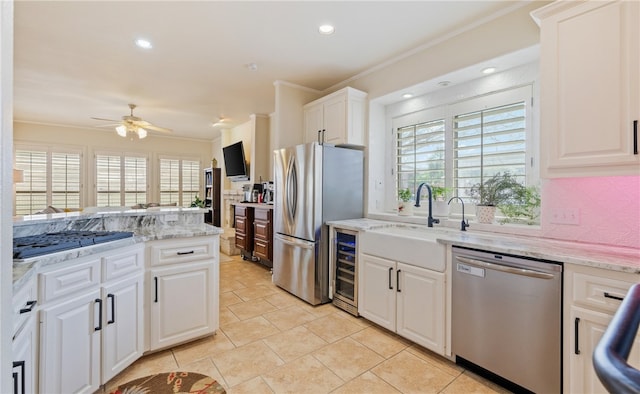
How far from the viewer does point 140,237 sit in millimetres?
2045

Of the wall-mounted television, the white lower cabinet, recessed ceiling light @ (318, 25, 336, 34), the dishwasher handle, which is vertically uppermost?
recessed ceiling light @ (318, 25, 336, 34)

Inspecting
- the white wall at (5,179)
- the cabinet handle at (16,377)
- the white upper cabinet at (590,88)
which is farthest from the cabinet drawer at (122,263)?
the white upper cabinet at (590,88)

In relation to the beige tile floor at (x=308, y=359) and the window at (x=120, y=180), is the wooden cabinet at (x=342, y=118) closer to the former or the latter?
the beige tile floor at (x=308, y=359)

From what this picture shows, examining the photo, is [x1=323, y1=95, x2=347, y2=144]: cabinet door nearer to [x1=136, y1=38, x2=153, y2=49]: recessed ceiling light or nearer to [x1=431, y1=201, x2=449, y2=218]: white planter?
[x1=431, y1=201, x2=449, y2=218]: white planter

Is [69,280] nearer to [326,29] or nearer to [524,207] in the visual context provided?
[326,29]

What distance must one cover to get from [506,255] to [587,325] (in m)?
0.48

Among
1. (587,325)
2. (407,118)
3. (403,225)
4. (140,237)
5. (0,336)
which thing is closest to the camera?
(0,336)

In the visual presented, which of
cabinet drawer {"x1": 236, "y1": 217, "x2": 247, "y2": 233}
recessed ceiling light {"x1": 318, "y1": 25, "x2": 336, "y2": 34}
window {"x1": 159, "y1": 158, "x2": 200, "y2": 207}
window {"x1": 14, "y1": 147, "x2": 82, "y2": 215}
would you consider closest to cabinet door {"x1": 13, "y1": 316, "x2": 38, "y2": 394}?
recessed ceiling light {"x1": 318, "y1": 25, "x2": 336, "y2": 34}

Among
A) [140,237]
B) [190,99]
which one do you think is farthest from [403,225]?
[190,99]

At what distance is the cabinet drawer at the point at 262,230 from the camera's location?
14.4ft

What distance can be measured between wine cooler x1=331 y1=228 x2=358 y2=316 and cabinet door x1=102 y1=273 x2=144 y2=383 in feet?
5.91

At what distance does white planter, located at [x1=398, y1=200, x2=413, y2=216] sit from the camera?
3.10 m

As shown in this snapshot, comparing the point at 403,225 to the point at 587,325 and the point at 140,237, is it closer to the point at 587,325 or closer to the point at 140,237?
the point at 587,325

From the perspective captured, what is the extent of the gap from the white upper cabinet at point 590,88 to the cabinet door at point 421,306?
107 centimetres
